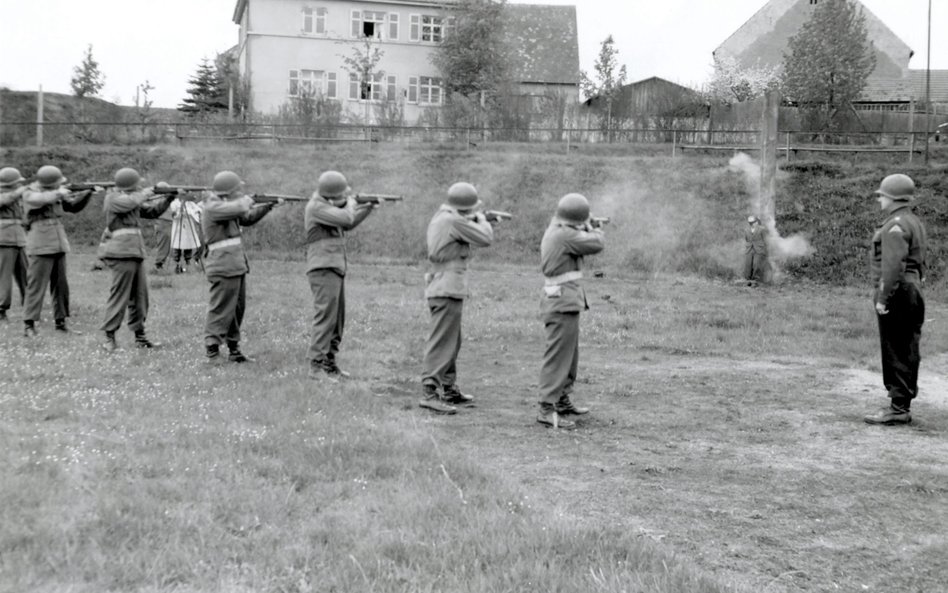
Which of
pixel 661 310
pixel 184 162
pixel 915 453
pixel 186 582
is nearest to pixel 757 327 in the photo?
pixel 661 310

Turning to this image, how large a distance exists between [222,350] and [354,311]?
509 cm

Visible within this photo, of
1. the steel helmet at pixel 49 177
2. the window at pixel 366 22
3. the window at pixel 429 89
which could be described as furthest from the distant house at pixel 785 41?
the steel helmet at pixel 49 177

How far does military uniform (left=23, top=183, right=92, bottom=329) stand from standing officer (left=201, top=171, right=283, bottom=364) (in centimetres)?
321

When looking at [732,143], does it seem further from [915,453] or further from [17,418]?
[17,418]

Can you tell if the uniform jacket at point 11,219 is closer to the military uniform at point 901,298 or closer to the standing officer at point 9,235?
the standing officer at point 9,235

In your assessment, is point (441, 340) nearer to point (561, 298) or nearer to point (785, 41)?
point (561, 298)

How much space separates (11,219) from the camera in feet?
48.7

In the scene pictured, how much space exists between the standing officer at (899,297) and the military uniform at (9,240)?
41.8 feet

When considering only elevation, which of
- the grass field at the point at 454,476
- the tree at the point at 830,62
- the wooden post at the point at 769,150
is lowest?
the grass field at the point at 454,476

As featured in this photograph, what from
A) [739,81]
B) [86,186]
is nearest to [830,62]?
[739,81]

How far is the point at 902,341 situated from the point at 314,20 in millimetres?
47181

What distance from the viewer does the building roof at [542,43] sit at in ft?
179

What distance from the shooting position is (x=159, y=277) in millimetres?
22281

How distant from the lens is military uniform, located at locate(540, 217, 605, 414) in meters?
9.16
